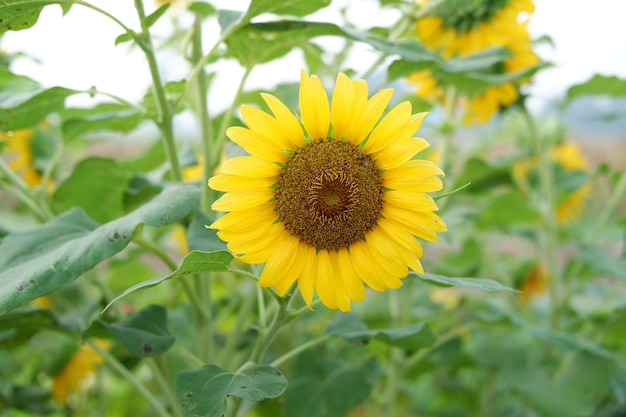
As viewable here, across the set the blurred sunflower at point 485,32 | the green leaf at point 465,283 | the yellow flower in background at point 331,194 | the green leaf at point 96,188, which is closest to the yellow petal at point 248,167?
the yellow flower in background at point 331,194

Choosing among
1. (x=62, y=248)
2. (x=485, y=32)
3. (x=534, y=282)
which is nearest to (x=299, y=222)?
(x=62, y=248)

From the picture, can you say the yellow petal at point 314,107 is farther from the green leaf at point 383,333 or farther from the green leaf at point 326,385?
the green leaf at point 326,385

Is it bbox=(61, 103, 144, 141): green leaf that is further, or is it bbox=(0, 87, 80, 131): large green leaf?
bbox=(61, 103, 144, 141): green leaf

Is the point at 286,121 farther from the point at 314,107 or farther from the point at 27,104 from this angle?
the point at 27,104

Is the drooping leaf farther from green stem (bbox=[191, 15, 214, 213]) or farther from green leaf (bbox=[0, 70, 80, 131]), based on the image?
green stem (bbox=[191, 15, 214, 213])

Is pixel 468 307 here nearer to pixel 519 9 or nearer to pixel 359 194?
pixel 519 9

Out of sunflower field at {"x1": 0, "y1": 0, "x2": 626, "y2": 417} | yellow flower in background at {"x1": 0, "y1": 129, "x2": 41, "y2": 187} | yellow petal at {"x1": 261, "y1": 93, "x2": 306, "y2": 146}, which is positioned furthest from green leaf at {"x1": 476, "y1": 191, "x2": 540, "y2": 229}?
yellow flower in background at {"x1": 0, "y1": 129, "x2": 41, "y2": 187}
